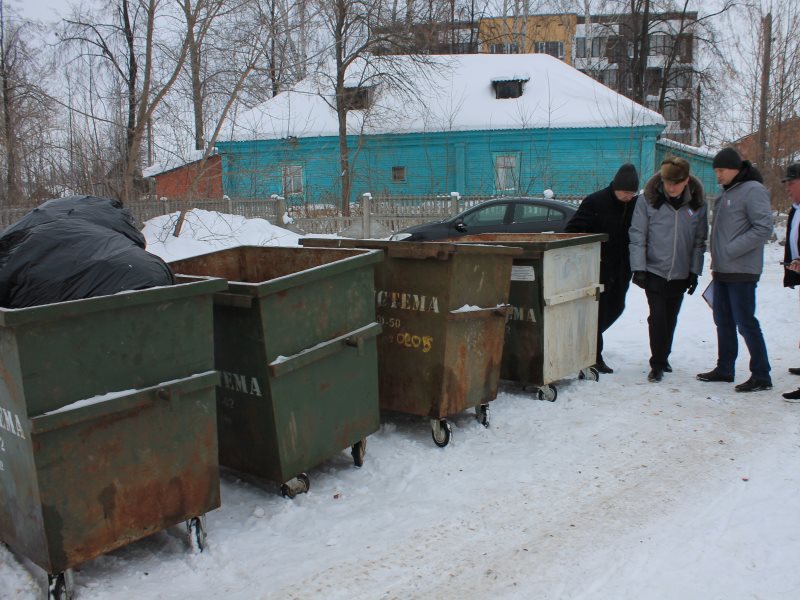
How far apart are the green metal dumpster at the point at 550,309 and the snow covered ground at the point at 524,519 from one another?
1.04ft

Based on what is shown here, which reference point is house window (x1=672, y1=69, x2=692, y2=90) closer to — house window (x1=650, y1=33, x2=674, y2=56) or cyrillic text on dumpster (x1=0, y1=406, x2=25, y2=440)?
house window (x1=650, y1=33, x2=674, y2=56)

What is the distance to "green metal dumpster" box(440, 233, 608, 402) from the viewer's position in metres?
5.70

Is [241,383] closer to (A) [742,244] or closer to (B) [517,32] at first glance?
(A) [742,244]

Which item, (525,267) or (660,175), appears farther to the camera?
(660,175)

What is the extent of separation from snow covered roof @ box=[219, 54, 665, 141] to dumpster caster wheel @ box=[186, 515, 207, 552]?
23784mm

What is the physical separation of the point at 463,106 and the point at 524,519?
26692 millimetres

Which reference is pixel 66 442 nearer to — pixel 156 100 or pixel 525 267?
pixel 525 267

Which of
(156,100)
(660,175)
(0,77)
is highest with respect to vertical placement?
(0,77)

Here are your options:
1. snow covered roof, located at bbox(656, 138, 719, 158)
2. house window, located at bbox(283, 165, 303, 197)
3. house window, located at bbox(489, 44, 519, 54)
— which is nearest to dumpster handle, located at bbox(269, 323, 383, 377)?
house window, located at bbox(283, 165, 303, 197)

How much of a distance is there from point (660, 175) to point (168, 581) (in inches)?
196

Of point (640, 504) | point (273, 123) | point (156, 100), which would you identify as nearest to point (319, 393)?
point (640, 504)

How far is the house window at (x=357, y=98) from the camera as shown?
86.8 feet

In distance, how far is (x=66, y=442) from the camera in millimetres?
Result: 2977

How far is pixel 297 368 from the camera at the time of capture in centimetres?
393
